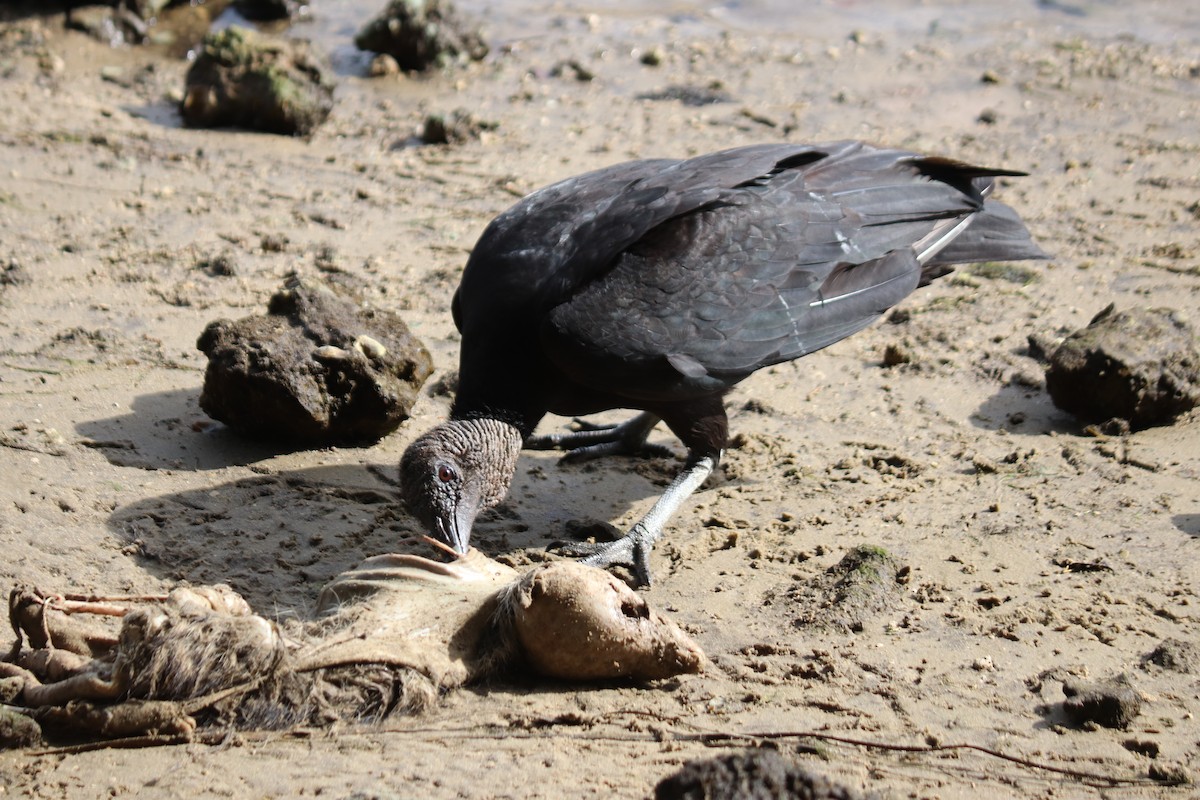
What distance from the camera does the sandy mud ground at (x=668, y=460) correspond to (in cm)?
279

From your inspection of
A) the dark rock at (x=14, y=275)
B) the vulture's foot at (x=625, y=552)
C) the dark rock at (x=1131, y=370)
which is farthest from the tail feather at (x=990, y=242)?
the dark rock at (x=14, y=275)

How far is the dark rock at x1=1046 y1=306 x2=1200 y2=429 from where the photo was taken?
461 centimetres

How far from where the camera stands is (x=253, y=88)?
6.89 metres

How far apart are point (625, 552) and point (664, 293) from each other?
2.81 ft

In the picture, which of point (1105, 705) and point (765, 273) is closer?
point (1105, 705)

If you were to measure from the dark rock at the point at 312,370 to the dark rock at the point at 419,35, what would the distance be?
4.03 metres

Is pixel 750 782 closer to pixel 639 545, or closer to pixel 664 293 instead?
pixel 639 545

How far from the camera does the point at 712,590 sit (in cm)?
372

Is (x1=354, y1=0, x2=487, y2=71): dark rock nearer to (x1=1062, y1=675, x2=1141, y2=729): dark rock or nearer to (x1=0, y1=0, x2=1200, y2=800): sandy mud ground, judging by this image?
(x1=0, y1=0, x2=1200, y2=800): sandy mud ground

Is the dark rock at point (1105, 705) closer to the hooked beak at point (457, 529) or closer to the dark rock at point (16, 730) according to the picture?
the hooked beak at point (457, 529)

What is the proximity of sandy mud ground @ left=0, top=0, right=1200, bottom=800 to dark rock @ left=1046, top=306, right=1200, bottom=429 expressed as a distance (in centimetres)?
12

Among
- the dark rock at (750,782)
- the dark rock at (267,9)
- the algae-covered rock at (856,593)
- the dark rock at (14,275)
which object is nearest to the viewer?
the dark rock at (750,782)

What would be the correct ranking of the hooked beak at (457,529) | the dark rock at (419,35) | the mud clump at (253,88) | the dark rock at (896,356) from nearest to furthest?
the hooked beak at (457,529)
the dark rock at (896,356)
the mud clump at (253,88)
the dark rock at (419,35)

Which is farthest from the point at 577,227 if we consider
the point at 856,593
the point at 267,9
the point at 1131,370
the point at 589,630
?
the point at 267,9
